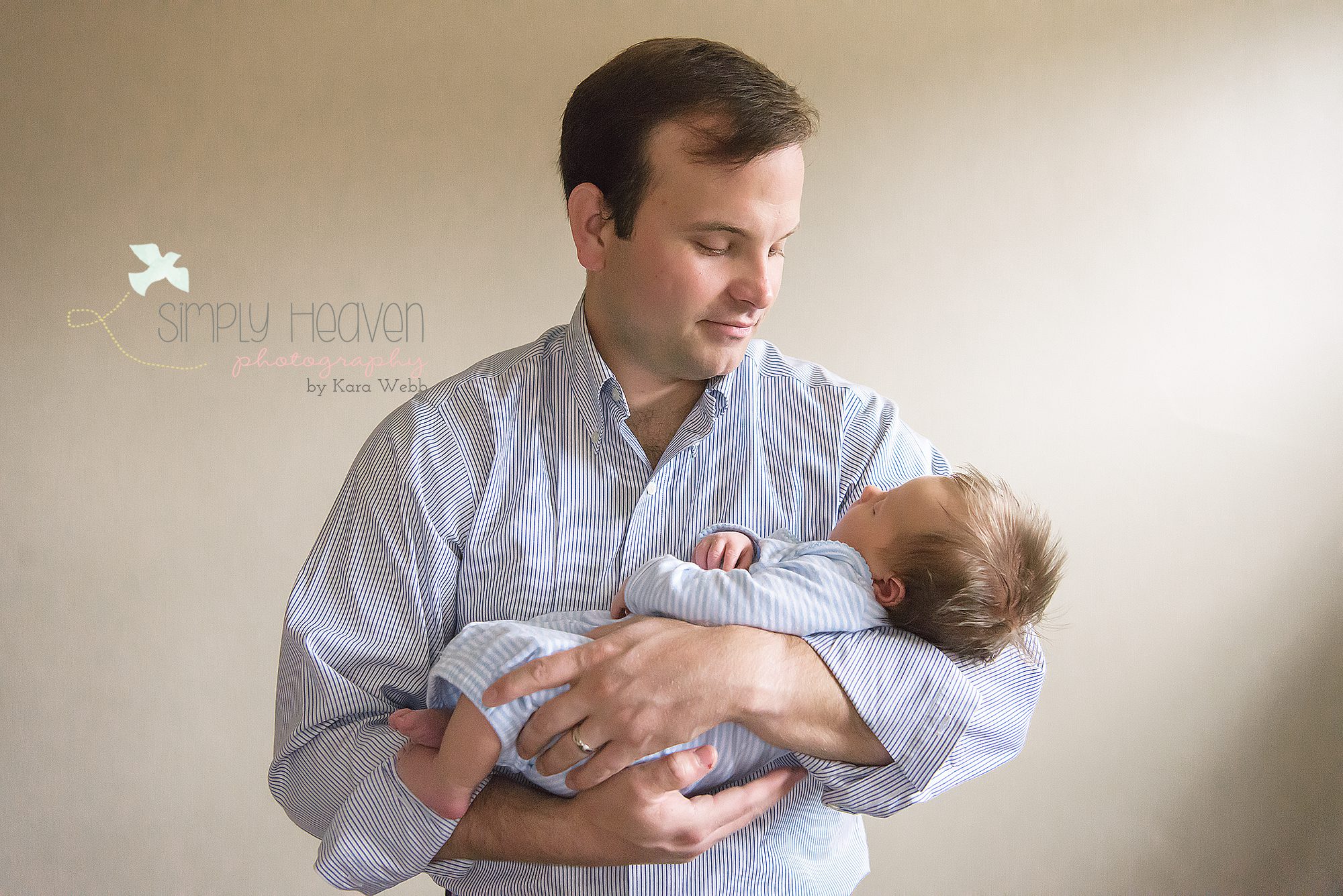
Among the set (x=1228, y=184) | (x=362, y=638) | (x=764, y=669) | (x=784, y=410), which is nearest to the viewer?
(x=764, y=669)

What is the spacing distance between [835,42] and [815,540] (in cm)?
199

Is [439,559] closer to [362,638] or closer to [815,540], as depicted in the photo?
[362,638]

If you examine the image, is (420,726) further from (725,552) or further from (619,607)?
(725,552)

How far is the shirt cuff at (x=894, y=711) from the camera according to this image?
129 centimetres

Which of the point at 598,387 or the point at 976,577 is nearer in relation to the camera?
the point at 976,577

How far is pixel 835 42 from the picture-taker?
2918mm

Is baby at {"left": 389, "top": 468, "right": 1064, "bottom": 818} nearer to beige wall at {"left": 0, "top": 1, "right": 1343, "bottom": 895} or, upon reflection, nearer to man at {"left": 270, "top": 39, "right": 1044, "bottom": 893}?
man at {"left": 270, "top": 39, "right": 1044, "bottom": 893}

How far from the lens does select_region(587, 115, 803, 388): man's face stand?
4.65ft

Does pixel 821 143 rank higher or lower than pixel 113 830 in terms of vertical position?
higher

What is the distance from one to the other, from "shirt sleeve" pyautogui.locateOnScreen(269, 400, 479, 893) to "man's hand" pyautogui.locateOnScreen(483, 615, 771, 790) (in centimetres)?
25

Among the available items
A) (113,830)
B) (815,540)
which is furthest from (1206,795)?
(113,830)

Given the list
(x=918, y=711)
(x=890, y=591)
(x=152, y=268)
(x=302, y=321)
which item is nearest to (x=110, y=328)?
(x=152, y=268)

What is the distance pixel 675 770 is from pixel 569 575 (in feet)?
1.20

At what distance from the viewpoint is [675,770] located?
1221mm
